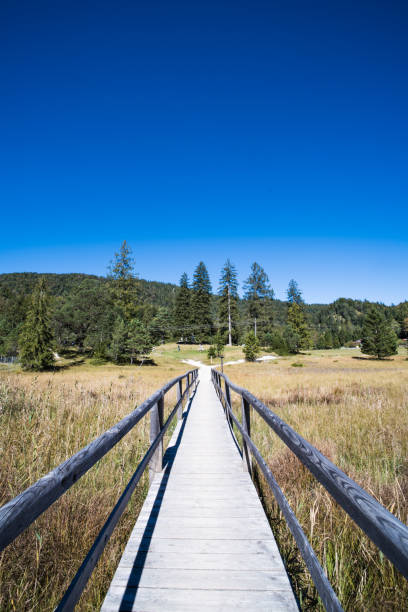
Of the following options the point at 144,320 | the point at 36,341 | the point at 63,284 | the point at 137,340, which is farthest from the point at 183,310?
the point at 63,284

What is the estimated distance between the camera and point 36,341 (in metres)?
30.8

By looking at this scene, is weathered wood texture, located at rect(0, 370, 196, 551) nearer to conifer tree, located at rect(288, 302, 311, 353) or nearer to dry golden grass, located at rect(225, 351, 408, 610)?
dry golden grass, located at rect(225, 351, 408, 610)

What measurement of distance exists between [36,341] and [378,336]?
41.6m

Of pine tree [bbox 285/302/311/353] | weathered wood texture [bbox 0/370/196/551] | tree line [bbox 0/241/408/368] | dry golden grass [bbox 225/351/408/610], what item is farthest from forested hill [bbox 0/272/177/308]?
weathered wood texture [bbox 0/370/196/551]

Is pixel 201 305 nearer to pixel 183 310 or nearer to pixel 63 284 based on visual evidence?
pixel 183 310

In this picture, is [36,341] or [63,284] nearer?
[36,341]

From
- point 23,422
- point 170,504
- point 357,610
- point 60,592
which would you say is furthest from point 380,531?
point 23,422

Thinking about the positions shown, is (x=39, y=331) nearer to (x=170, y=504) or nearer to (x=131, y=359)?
(x=131, y=359)

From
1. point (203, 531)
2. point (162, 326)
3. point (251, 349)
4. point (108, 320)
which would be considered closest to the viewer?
point (203, 531)

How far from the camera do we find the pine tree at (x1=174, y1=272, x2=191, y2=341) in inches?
2564

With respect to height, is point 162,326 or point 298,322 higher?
point 298,322

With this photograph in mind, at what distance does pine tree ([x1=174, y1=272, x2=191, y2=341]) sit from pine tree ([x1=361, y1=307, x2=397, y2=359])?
3696 cm

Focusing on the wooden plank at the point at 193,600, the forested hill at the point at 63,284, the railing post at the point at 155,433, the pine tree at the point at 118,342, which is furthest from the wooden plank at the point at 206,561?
the forested hill at the point at 63,284

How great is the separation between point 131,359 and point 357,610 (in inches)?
1428
